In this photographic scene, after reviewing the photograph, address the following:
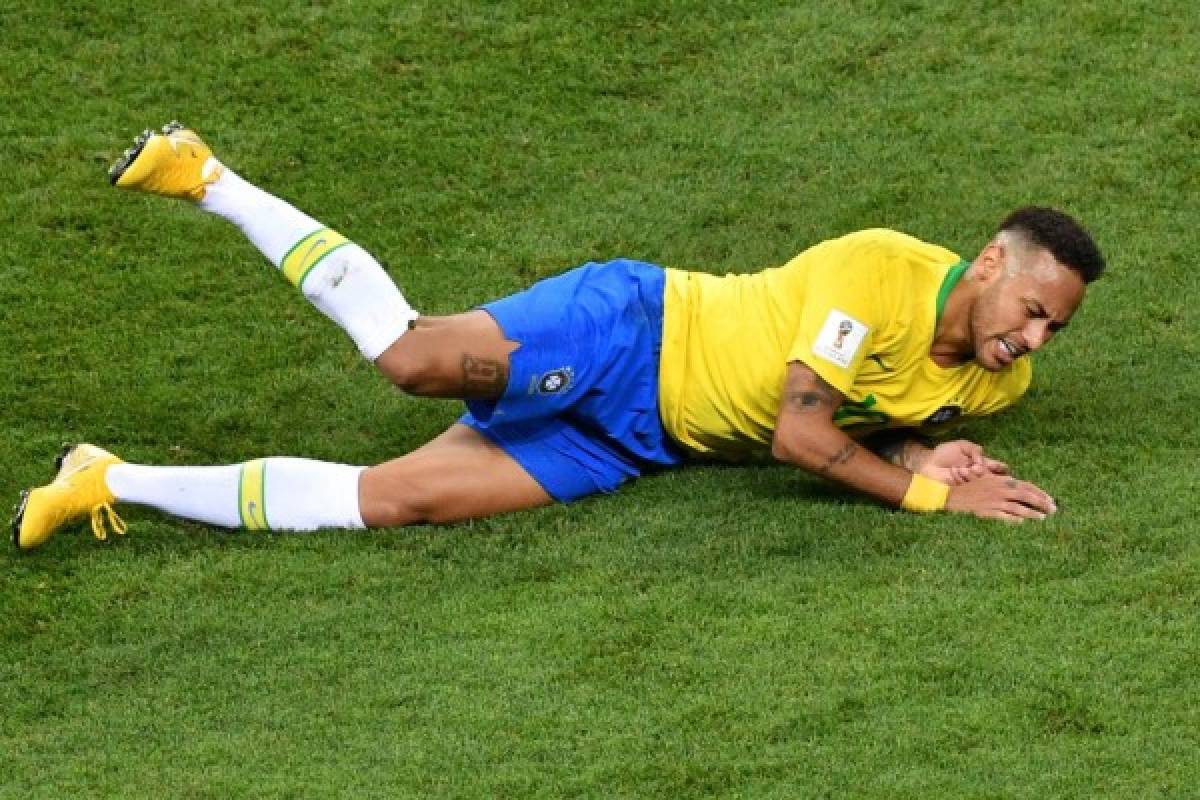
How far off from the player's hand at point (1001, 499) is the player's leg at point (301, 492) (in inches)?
51.0

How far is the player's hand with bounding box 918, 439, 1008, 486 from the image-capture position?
6.40 meters

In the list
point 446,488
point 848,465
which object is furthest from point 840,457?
point 446,488

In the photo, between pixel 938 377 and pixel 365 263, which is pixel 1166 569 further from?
pixel 365 263

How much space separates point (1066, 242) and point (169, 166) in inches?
102

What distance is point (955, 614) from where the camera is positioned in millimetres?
5684

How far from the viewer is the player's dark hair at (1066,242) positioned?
248 inches

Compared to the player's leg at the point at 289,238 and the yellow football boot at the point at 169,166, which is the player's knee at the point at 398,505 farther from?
the yellow football boot at the point at 169,166

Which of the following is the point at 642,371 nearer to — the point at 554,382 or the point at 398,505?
the point at 554,382

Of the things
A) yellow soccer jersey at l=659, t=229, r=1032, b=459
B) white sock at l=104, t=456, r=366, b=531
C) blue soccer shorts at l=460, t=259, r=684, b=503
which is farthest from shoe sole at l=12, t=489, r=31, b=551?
yellow soccer jersey at l=659, t=229, r=1032, b=459

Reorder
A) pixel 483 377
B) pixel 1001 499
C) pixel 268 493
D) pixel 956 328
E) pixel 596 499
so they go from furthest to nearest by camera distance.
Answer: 1. pixel 596 499
2. pixel 268 493
3. pixel 956 328
4. pixel 483 377
5. pixel 1001 499

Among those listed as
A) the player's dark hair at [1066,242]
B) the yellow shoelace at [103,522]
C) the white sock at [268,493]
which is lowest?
the yellow shoelace at [103,522]

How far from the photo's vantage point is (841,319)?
6.32 m

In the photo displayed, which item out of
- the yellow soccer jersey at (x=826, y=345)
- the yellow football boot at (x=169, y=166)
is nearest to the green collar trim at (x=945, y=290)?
the yellow soccer jersey at (x=826, y=345)

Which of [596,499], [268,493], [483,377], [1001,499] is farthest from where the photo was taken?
[596,499]
